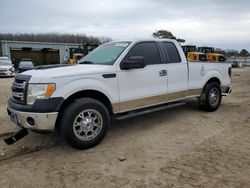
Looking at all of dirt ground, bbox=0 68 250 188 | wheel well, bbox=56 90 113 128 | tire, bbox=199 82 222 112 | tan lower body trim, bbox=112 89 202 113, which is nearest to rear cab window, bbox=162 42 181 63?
tan lower body trim, bbox=112 89 202 113

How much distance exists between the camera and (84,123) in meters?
4.13

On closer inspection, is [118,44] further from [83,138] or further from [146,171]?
[146,171]

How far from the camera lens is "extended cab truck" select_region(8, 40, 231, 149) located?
3.87 meters

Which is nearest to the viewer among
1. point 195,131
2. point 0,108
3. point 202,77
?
point 195,131

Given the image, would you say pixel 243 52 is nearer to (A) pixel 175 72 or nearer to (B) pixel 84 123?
(A) pixel 175 72

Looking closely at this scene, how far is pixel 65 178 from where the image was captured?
3295mm

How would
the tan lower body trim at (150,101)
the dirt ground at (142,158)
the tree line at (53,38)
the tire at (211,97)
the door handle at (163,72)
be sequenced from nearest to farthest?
the dirt ground at (142,158)
the tan lower body trim at (150,101)
the door handle at (163,72)
the tire at (211,97)
the tree line at (53,38)

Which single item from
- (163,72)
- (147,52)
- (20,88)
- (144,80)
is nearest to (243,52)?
(163,72)

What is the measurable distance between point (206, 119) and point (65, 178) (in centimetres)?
381

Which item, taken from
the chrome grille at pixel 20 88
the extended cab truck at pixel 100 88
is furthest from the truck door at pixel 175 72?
the chrome grille at pixel 20 88

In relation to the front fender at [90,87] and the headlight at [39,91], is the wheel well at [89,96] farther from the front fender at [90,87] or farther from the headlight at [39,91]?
the headlight at [39,91]

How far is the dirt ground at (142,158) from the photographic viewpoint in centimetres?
321

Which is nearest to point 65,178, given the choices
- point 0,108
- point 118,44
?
point 118,44

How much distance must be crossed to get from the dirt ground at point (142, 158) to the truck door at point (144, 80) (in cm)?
64
